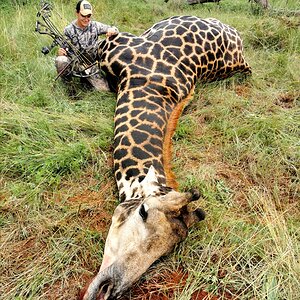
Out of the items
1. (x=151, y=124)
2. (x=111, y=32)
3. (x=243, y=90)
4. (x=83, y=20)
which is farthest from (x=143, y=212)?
(x=83, y=20)

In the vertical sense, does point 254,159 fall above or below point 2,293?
below

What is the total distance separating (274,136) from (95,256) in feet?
8.32

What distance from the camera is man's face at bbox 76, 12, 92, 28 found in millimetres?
5652

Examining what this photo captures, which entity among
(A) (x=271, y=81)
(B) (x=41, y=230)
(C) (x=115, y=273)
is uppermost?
(C) (x=115, y=273)

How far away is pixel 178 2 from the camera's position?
1021 centimetres

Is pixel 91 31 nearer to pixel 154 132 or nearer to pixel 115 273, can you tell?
pixel 154 132

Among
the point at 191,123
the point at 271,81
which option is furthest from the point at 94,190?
the point at 271,81

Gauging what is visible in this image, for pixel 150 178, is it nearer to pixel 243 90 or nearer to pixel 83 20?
pixel 243 90

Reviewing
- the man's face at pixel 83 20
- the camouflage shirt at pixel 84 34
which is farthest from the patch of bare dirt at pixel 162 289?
the man's face at pixel 83 20

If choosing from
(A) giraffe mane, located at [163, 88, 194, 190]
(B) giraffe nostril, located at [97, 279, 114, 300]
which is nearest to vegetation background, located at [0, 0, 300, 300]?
(A) giraffe mane, located at [163, 88, 194, 190]

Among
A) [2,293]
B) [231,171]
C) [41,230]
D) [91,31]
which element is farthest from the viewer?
[91,31]

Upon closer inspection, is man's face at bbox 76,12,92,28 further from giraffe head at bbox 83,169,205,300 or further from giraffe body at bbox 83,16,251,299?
giraffe head at bbox 83,169,205,300

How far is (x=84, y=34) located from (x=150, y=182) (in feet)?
10.7

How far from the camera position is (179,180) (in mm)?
4078
